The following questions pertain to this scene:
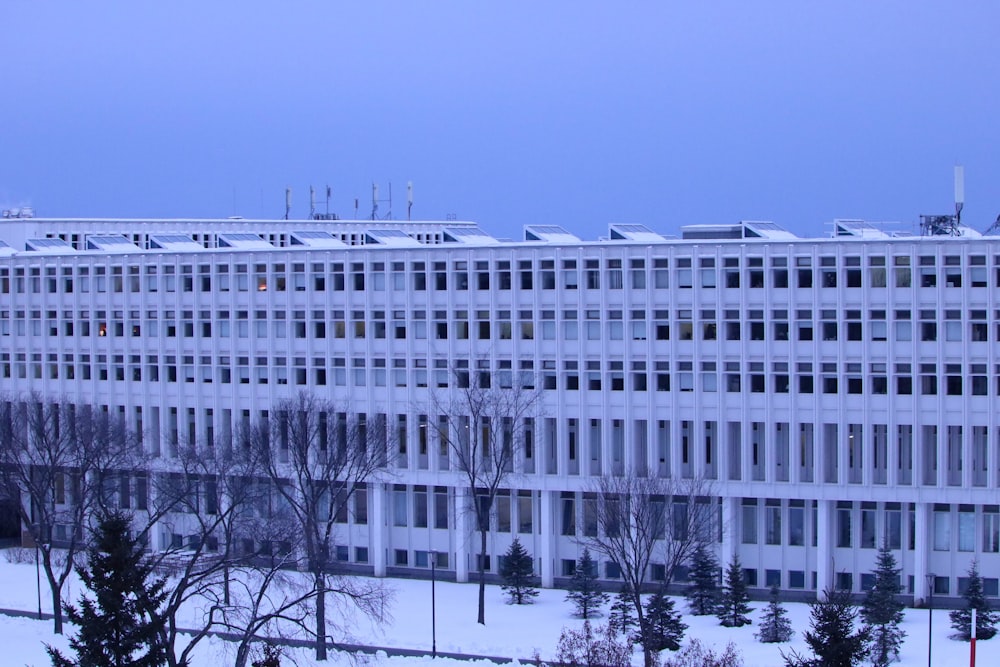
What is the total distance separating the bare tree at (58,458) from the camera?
53125 millimetres

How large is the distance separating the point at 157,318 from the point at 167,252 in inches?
115

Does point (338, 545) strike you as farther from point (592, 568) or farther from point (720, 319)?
point (720, 319)

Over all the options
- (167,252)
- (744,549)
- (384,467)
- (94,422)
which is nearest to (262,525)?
(384,467)

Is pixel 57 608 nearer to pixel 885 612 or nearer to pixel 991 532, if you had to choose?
pixel 885 612

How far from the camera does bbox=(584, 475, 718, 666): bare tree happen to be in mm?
48688

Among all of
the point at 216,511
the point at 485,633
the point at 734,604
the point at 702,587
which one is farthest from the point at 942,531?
the point at 216,511

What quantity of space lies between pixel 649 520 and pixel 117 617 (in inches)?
806

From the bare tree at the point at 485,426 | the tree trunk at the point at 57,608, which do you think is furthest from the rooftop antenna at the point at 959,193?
the tree trunk at the point at 57,608

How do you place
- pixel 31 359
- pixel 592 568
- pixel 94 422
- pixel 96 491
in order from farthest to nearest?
pixel 31 359 < pixel 94 422 < pixel 592 568 < pixel 96 491

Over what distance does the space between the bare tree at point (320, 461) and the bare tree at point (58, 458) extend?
20.1 feet

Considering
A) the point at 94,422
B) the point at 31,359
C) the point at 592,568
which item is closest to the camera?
the point at 592,568

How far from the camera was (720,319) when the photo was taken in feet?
180

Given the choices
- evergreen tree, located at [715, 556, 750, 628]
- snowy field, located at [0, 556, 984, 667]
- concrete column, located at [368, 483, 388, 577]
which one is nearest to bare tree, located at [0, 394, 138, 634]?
snowy field, located at [0, 556, 984, 667]

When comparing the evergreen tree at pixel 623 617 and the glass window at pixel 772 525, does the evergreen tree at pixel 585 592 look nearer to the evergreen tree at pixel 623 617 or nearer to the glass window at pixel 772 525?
the evergreen tree at pixel 623 617
